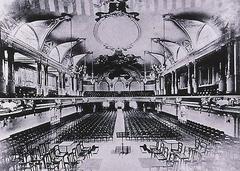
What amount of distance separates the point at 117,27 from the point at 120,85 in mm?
1045

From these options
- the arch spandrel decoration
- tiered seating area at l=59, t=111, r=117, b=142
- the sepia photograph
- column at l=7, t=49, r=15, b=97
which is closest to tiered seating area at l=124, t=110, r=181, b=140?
the sepia photograph

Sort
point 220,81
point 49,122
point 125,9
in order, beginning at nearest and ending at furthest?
point 125,9 < point 220,81 < point 49,122

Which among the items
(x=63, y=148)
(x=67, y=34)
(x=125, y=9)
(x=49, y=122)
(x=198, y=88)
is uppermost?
(x=125, y=9)

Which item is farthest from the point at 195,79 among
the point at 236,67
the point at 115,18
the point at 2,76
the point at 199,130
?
the point at 2,76

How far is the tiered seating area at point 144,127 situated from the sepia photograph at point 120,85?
0.8 inches

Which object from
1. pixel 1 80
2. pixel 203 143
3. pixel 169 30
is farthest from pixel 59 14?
pixel 203 143

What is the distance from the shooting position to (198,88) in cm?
482

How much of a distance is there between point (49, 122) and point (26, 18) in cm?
189

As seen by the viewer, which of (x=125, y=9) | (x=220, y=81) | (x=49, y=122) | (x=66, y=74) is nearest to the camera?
(x=125, y=9)

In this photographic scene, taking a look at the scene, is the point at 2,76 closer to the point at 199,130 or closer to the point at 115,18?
the point at 115,18

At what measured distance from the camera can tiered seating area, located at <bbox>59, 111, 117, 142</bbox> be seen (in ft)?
14.8

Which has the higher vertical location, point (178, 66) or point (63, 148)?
point (178, 66)

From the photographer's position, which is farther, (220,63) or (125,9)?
(220,63)

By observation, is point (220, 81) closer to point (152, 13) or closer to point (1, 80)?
point (152, 13)
